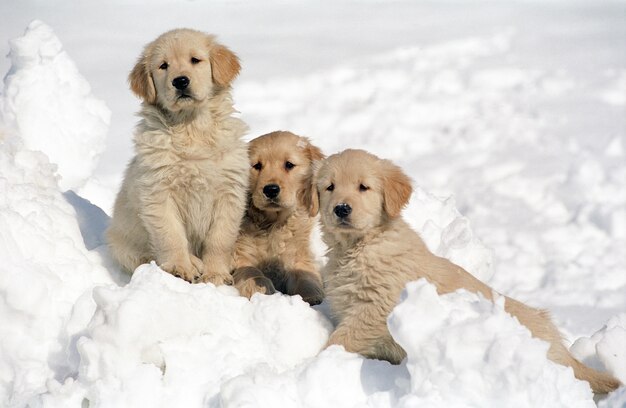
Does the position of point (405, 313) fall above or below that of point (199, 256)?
above

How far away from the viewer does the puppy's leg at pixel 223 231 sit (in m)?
5.97

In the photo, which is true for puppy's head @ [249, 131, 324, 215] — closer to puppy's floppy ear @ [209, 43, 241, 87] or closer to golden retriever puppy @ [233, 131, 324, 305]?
golden retriever puppy @ [233, 131, 324, 305]

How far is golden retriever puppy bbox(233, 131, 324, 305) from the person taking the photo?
6.14m

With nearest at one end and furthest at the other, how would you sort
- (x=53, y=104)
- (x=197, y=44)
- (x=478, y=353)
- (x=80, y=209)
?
(x=478, y=353), (x=197, y=44), (x=80, y=209), (x=53, y=104)

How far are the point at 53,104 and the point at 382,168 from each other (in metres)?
5.43

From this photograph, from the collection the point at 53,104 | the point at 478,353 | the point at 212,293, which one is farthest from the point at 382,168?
the point at 53,104

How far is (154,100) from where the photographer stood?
19.9 ft

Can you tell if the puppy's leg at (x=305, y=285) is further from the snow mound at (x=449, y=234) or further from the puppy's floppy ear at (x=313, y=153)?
the snow mound at (x=449, y=234)

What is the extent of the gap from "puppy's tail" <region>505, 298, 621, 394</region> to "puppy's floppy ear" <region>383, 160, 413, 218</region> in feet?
2.75

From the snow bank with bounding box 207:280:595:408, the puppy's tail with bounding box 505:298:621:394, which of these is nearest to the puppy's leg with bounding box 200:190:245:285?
the snow bank with bounding box 207:280:595:408

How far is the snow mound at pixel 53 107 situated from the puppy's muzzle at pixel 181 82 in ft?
12.9

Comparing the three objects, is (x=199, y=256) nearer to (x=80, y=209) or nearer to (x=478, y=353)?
(x=80, y=209)

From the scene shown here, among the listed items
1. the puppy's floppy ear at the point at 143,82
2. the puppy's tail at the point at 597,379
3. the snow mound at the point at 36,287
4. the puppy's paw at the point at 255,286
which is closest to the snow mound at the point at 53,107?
the snow mound at the point at 36,287

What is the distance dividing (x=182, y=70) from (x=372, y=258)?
173 cm
